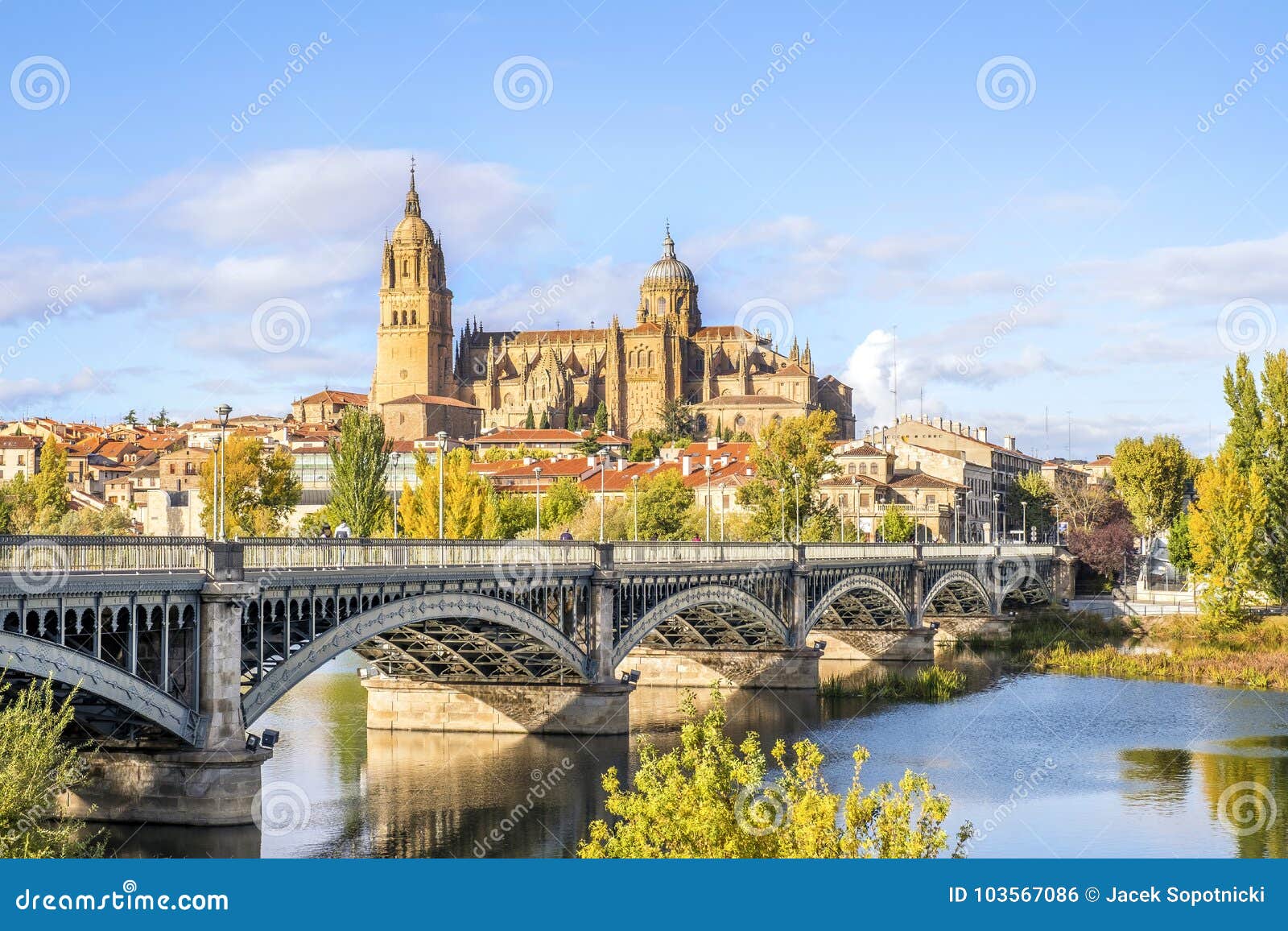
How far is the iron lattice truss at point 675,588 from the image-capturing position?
1945 inches

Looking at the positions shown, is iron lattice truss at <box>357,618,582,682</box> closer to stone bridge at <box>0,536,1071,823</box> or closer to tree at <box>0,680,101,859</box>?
stone bridge at <box>0,536,1071,823</box>

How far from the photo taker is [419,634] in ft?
150

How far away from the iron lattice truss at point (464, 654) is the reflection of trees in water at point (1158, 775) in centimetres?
1541

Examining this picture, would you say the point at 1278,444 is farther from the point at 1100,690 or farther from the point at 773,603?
the point at 773,603

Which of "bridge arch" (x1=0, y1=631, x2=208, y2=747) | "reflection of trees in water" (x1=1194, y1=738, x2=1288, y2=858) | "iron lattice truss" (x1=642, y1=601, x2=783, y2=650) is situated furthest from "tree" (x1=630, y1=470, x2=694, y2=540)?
"bridge arch" (x1=0, y1=631, x2=208, y2=747)

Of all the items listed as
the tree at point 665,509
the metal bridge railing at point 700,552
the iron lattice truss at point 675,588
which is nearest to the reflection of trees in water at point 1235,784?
the iron lattice truss at point 675,588

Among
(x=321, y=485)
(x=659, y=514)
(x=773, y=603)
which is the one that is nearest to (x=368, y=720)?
(x=773, y=603)

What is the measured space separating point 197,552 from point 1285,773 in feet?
93.9

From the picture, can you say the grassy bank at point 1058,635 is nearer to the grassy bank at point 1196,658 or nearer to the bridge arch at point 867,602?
the grassy bank at point 1196,658

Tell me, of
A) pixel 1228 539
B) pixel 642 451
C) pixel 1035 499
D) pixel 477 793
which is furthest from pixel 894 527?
pixel 642 451

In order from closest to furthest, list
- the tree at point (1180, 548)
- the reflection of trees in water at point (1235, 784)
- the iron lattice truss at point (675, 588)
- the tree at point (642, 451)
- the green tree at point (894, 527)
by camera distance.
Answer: the reflection of trees in water at point (1235, 784) < the iron lattice truss at point (675, 588) < the tree at point (1180, 548) < the green tree at point (894, 527) < the tree at point (642, 451)

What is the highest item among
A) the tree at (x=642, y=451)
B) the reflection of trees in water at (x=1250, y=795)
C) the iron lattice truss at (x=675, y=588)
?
the tree at (x=642, y=451)

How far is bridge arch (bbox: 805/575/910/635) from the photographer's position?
2675 inches

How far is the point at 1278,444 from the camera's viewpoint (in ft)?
245
